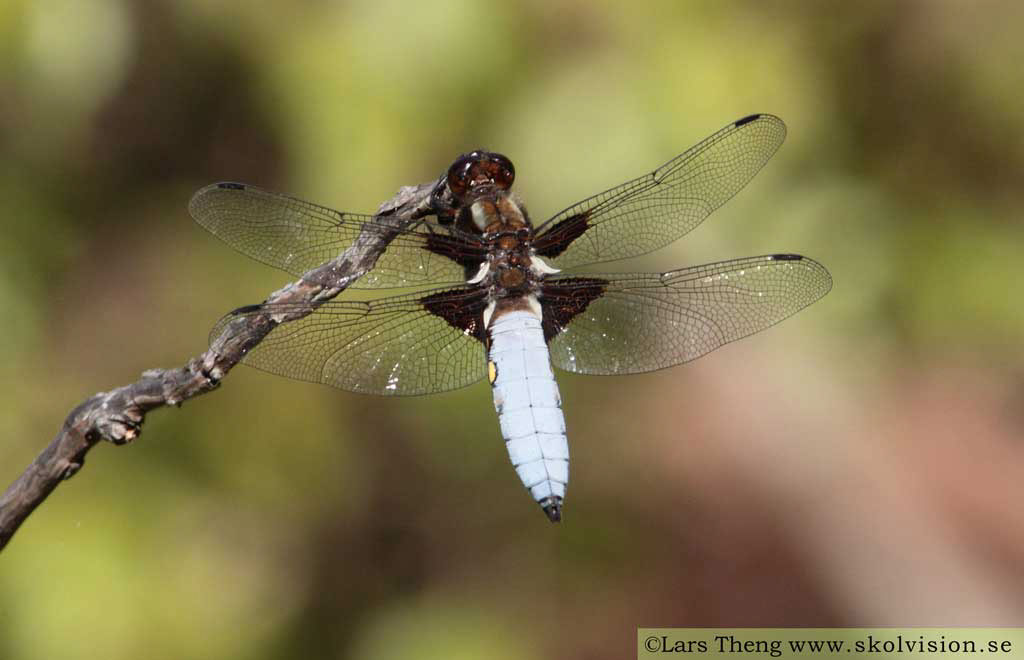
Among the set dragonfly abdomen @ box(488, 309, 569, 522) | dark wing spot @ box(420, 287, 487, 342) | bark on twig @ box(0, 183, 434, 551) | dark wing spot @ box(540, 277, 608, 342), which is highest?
dark wing spot @ box(540, 277, 608, 342)

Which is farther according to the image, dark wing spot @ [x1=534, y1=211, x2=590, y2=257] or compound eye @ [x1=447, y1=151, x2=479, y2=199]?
dark wing spot @ [x1=534, y1=211, x2=590, y2=257]

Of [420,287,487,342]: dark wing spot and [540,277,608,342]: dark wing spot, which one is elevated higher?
[540,277,608,342]: dark wing spot

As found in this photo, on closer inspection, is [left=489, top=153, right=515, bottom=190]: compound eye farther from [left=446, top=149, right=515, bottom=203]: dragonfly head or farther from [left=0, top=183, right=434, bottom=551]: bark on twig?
[left=0, top=183, right=434, bottom=551]: bark on twig

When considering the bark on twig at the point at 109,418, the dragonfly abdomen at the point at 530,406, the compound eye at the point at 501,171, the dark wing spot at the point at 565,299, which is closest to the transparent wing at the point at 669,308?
the dark wing spot at the point at 565,299

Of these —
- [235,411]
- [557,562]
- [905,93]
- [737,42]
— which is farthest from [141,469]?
[905,93]

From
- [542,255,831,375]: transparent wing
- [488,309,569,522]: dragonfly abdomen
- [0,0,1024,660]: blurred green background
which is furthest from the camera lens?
[0,0,1024,660]: blurred green background

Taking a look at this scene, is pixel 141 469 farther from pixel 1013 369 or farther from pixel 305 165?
pixel 1013 369

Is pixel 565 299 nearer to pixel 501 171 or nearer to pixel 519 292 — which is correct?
pixel 519 292

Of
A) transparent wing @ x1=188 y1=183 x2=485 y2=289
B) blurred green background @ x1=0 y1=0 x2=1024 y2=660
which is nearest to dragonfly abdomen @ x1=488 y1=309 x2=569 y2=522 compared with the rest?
transparent wing @ x1=188 y1=183 x2=485 y2=289
